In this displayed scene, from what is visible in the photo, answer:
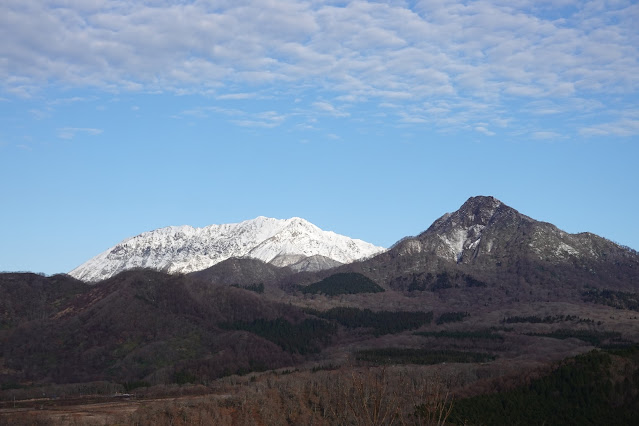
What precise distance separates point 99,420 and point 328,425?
56.5m

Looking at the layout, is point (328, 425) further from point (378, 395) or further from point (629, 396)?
point (378, 395)

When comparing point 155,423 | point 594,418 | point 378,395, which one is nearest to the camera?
point 378,395

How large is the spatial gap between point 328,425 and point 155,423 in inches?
1674

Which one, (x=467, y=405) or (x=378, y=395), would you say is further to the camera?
(x=467, y=405)

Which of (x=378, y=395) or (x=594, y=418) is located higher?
(x=378, y=395)

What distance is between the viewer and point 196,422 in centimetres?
19675

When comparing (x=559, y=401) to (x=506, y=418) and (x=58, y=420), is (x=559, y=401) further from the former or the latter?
(x=58, y=420)

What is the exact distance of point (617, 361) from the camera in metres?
195

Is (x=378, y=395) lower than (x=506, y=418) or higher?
higher

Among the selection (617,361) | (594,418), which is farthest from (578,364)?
(594,418)

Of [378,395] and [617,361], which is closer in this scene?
[378,395]

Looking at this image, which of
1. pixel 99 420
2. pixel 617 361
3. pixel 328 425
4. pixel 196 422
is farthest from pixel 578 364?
pixel 99 420

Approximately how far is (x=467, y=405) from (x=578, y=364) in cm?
3453

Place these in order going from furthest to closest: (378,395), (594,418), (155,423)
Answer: (155,423) < (594,418) < (378,395)
